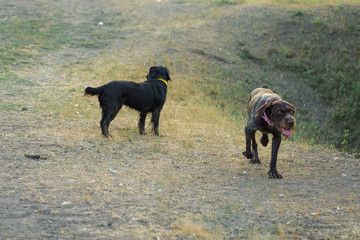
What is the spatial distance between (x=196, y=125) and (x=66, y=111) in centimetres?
287

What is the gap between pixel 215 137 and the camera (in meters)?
8.63

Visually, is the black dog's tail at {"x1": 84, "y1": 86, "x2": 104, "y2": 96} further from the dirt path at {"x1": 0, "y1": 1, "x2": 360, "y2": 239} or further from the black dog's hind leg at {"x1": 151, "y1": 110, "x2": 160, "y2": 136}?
the black dog's hind leg at {"x1": 151, "y1": 110, "x2": 160, "y2": 136}

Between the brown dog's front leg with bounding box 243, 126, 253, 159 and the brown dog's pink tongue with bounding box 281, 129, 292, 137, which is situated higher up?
the brown dog's pink tongue with bounding box 281, 129, 292, 137

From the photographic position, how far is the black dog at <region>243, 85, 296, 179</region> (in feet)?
19.2

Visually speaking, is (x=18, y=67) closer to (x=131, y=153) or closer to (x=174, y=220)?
(x=131, y=153)

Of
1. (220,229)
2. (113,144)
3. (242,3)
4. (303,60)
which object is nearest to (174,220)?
(220,229)

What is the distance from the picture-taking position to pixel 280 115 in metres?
5.96

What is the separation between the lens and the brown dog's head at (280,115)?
19.0 ft

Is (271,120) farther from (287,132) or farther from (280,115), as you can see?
(287,132)

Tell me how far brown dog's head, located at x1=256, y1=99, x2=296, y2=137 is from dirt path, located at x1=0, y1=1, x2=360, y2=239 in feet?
2.79

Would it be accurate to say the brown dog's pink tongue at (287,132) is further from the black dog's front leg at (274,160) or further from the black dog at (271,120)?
the black dog's front leg at (274,160)

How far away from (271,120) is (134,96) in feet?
9.28

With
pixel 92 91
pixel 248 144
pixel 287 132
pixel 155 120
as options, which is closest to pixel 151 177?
pixel 248 144

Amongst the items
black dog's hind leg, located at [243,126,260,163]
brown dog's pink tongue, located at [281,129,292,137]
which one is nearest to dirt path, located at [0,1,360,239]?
black dog's hind leg, located at [243,126,260,163]
